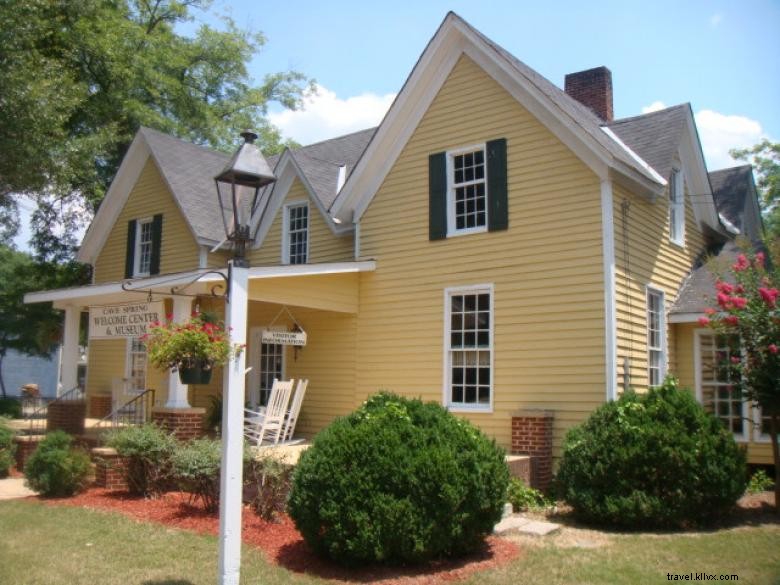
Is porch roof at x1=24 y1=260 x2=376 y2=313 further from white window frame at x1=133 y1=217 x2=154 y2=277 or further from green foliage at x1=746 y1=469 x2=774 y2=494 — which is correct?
green foliage at x1=746 y1=469 x2=774 y2=494

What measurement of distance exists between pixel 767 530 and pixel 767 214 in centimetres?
2077

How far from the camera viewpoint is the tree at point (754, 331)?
9.62m

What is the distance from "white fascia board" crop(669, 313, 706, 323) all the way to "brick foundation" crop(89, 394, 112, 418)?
13.7m

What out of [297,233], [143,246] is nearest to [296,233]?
[297,233]

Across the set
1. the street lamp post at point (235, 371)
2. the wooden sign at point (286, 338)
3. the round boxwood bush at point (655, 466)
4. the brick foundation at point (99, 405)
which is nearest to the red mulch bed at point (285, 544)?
the street lamp post at point (235, 371)

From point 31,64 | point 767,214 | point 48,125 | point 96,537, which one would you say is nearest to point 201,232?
point 48,125

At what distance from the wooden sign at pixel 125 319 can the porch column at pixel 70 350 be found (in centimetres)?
262

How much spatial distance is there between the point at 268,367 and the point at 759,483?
945cm

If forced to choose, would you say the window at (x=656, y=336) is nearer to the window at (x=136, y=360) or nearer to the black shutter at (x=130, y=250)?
the window at (x=136, y=360)

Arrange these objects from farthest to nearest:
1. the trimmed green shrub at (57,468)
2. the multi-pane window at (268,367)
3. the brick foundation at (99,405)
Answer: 1. the brick foundation at (99,405)
2. the multi-pane window at (268,367)
3. the trimmed green shrub at (57,468)

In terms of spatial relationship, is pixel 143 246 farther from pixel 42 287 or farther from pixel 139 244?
pixel 42 287

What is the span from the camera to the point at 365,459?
711 centimetres

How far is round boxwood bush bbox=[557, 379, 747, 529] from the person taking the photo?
8.84 meters

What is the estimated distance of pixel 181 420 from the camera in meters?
11.8
